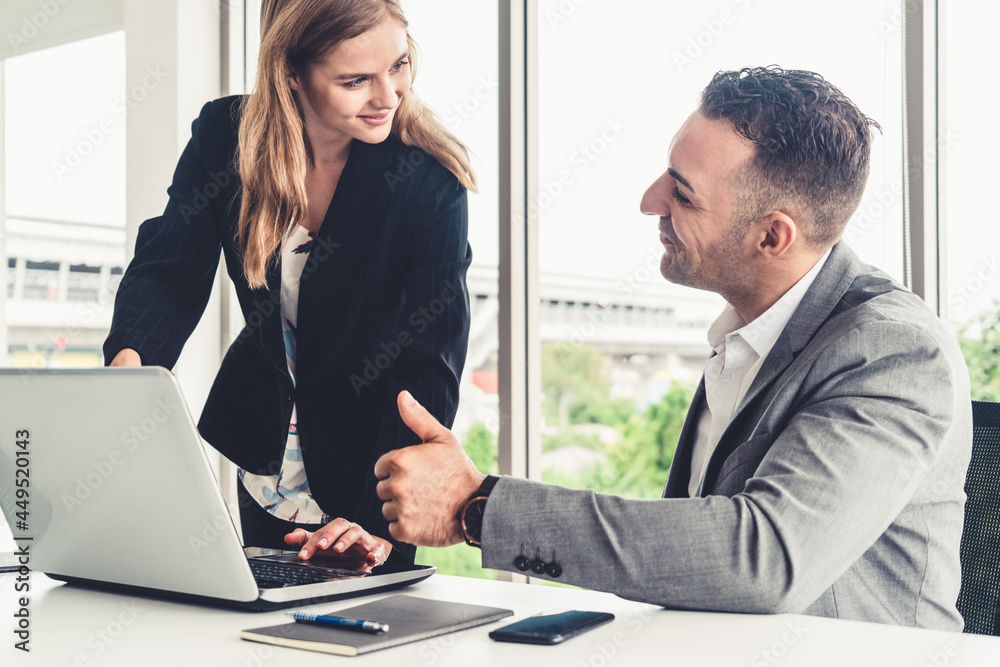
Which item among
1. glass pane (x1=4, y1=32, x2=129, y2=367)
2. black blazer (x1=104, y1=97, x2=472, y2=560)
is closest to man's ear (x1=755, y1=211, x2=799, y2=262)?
black blazer (x1=104, y1=97, x2=472, y2=560)

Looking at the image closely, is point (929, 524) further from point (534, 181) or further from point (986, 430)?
point (534, 181)

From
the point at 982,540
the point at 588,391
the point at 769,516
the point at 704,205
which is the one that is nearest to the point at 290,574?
the point at 769,516

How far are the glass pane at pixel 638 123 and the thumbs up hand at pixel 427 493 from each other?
40.7 inches

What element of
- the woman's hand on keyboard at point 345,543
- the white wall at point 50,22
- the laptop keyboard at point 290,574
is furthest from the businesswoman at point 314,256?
the white wall at point 50,22

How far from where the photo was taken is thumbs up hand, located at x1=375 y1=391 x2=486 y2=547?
0.99m

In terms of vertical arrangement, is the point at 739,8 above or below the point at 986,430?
above

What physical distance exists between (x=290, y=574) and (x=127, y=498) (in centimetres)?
24

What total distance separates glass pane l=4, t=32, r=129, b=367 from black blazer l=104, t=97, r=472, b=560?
57.9 inches

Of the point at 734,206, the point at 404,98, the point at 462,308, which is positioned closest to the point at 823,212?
the point at 734,206

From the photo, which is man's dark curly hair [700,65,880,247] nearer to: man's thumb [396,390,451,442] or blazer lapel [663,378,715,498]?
blazer lapel [663,378,715,498]

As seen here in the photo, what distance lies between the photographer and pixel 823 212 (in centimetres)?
130

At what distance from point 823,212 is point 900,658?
2.44ft

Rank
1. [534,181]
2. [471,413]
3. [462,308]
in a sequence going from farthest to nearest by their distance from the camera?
[471,413] < [534,181] < [462,308]

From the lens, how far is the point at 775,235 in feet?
4.28
